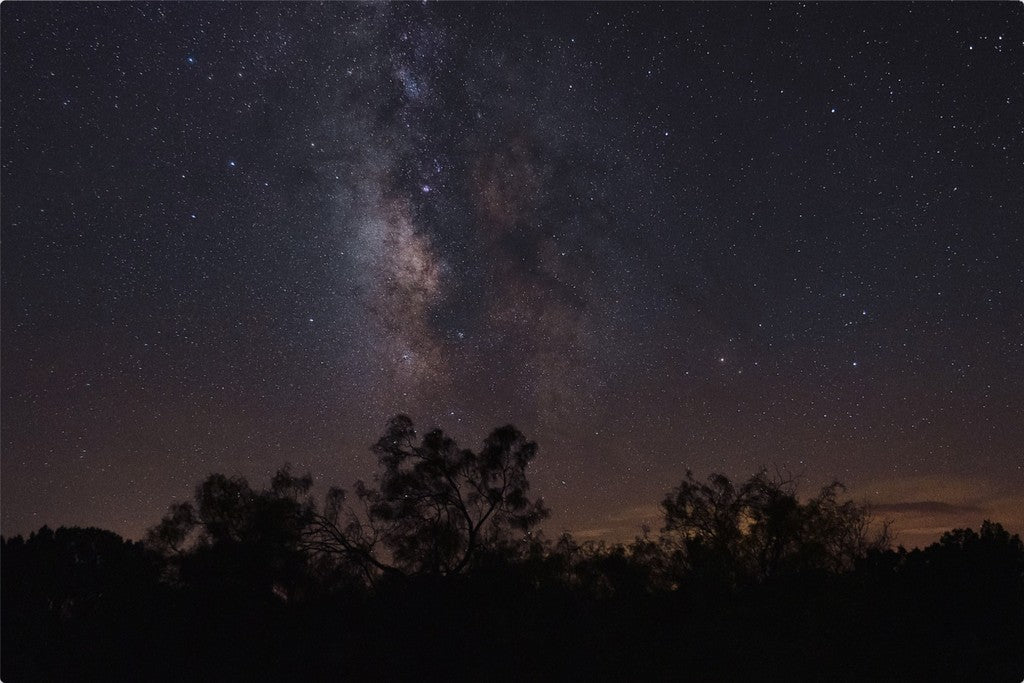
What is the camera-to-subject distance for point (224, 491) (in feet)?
74.2

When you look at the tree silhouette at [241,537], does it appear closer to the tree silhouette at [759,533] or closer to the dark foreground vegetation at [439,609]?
the dark foreground vegetation at [439,609]

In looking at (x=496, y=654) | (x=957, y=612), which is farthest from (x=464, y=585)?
(x=957, y=612)

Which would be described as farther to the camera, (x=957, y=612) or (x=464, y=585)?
(x=464, y=585)

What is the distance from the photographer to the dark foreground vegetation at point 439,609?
1975cm

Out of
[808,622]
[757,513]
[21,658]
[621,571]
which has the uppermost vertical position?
[757,513]

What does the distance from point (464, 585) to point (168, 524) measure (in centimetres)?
855

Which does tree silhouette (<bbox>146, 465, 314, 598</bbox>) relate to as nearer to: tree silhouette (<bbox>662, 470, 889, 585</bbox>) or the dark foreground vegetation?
the dark foreground vegetation

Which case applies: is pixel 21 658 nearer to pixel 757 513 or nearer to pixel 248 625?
pixel 248 625

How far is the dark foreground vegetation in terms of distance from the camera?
1975 centimetres

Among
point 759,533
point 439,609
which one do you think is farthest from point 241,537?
point 759,533

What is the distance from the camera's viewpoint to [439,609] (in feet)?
70.2

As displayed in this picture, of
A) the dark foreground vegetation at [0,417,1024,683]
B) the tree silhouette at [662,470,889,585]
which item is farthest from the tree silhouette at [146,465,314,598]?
the tree silhouette at [662,470,889,585]

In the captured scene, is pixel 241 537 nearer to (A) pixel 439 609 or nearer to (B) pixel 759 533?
(A) pixel 439 609

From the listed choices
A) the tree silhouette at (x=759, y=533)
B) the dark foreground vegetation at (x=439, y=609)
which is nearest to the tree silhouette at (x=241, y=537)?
the dark foreground vegetation at (x=439, y=609)
